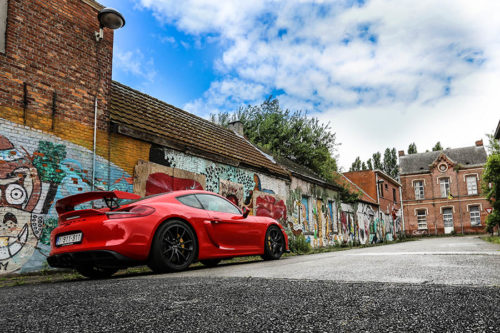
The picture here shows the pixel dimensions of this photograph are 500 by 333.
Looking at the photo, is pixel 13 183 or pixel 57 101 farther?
Answer: pixel 57 101

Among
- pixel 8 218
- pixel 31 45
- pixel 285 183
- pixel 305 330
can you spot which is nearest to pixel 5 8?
pixel 31 45

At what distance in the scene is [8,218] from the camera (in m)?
6.59

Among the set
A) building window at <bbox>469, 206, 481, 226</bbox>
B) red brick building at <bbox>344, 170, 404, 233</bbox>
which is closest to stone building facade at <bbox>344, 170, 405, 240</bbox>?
red brick building at <bbox>344, 170, 404, 233</bbox>

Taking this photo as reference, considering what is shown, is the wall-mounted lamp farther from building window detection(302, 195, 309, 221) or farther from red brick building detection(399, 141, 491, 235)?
red brick building detection(399, 141, 491, 235)

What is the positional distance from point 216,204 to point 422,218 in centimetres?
4655

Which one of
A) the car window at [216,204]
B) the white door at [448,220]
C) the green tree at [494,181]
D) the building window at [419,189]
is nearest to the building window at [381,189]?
the building window at [419,189]

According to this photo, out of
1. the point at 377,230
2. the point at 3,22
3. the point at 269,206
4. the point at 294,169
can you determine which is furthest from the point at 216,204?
the point at 377,230

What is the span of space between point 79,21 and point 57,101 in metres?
2.10

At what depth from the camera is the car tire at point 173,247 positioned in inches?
208

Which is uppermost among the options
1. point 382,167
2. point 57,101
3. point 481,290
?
point 382,167

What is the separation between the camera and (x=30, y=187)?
277 inches

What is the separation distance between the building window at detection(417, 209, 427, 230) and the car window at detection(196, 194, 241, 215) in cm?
4579

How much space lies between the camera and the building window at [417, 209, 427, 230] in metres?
47.0

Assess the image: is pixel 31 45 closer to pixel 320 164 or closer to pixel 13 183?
pixel 13 183
